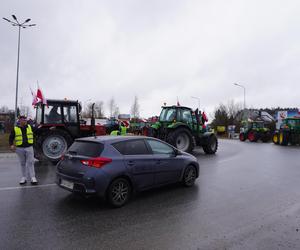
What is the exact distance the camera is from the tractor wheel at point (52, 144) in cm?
1013

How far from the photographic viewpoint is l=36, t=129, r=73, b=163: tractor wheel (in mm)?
10133

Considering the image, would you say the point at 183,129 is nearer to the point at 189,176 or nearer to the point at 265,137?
the point at 189,176

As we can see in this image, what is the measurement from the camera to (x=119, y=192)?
5199mm

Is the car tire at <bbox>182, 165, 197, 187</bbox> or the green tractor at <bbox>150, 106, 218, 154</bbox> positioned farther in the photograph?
the green tractor at <bbox>150, 106, 218, 154</bbox>

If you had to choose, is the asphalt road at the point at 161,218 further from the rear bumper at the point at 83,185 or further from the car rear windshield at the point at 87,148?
the car rear windshield at the point at 87,148

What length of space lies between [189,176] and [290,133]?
18.3m

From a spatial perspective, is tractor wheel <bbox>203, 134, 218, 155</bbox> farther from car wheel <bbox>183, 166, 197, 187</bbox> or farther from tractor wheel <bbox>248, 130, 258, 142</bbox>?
tractor wheel <bbox>248, 130, 258, 142</bbox>

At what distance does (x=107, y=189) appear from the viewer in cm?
498

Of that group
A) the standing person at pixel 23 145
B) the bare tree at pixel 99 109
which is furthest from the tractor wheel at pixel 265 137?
the bare tree at pixel 99 109

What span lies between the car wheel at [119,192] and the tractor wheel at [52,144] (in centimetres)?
578

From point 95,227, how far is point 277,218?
3257mm

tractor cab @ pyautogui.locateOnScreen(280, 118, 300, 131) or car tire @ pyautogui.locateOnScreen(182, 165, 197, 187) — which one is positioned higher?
tractor cab @ pyautogui.locateOnScreen(280, 118, 300, 131)

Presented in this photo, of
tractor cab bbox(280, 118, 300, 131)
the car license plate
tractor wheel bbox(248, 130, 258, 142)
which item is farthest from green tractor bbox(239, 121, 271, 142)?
the car license plate

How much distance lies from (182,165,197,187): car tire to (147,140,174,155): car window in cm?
72
